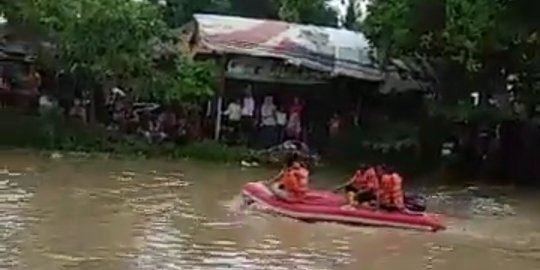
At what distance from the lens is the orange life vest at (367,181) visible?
16.7m

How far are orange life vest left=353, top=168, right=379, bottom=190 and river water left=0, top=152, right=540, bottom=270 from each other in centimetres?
78

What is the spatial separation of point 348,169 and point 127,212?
29.9 ft

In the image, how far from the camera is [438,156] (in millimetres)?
26109

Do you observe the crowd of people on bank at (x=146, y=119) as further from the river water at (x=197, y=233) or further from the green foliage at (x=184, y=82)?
the river water at (x=197, y=233)

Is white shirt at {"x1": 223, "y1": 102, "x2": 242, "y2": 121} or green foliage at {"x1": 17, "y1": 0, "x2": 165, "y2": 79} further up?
green foliage at {"x1": 17, "y1": 0, "x2": 165, "y2": 79}

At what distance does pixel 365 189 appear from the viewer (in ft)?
55.2

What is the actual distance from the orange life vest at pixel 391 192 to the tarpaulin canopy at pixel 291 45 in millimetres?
10603

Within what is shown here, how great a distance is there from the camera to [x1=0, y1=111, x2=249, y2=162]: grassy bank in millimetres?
25812

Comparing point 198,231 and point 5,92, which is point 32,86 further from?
point 198,231

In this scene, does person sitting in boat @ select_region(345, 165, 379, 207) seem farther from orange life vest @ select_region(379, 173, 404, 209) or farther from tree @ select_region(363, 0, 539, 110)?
tree @ select_region(363, 0, 539, 110)

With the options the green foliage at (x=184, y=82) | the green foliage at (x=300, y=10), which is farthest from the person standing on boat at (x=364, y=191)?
the green foliage at (x=300, y=10)

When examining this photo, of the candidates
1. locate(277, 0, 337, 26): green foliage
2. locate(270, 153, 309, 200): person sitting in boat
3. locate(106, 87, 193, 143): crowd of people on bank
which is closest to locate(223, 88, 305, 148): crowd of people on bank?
locate(106, 87, 193, 143): crowd of people on bank

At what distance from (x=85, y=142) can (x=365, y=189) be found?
34.7ft

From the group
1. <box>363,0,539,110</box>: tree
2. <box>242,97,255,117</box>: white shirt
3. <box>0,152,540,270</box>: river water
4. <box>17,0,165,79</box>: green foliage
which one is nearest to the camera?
<box>0,152,540,270</box>: river water
